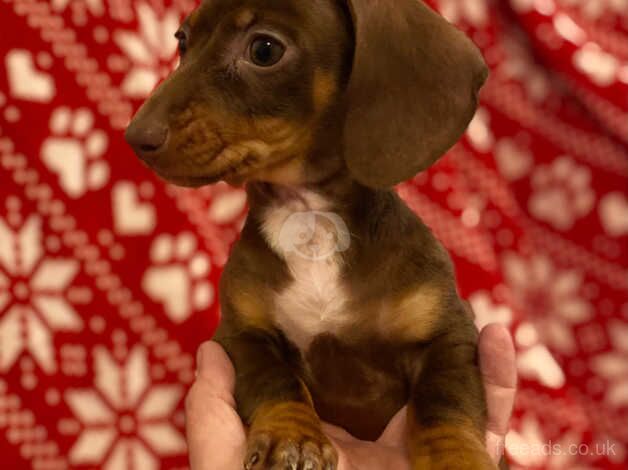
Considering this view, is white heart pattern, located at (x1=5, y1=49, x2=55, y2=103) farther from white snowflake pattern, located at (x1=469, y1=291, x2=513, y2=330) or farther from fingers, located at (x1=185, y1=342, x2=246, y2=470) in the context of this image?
white snowflake pattern, located at (x1=469, y1=291, x2=513, y2=330)

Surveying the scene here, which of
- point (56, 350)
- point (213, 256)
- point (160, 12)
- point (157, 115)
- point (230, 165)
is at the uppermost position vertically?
point (157, 115)

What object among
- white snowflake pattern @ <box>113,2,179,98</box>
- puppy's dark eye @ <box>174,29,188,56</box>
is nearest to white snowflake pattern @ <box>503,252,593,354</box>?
white snowflake pattern @ <box>113,2,179,98</box>

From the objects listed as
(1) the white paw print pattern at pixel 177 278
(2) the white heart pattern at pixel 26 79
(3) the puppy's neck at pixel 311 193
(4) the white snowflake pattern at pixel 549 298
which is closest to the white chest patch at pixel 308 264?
(3) the puppy's neck at pixel 311 193

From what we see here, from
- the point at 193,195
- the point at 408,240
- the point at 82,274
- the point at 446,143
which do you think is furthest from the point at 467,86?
the point at 82,274

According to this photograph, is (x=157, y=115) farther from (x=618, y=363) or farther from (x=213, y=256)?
(x=618, y=363)

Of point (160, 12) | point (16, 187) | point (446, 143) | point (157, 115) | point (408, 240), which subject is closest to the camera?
point (157, 115)

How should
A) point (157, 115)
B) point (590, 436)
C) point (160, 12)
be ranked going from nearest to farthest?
1. point (157, 115)
2. point (160, 12)
3. point (590, 436)

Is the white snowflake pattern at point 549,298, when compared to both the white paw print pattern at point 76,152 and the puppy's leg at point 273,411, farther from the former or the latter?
the white paw print pattern at point 76,152
